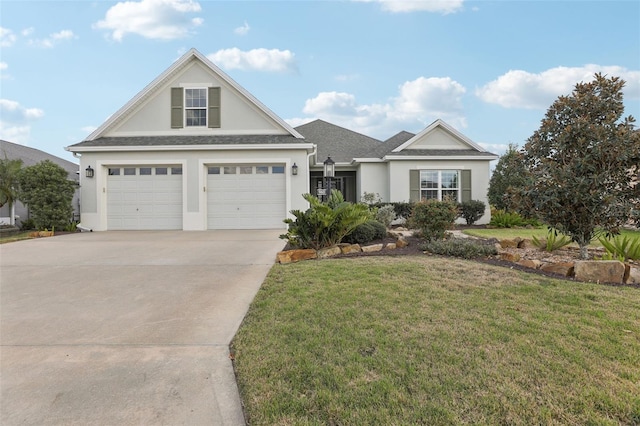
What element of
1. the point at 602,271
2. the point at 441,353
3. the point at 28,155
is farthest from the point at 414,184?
the point at 28,155

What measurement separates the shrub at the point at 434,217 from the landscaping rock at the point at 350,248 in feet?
5.21

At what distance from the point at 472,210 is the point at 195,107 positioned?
12.5m

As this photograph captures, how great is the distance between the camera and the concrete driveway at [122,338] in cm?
229

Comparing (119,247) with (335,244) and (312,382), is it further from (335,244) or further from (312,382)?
(312,382)

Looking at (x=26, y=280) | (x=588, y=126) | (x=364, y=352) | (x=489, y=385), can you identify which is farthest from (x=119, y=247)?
(x=588, y=126)

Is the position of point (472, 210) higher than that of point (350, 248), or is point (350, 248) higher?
point (472, 210)

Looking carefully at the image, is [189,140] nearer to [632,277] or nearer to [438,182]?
[438,182]

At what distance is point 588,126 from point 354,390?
6017 millimetres

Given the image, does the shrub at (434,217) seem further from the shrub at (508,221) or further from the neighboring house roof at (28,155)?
the neighboring house roof at (28,155)

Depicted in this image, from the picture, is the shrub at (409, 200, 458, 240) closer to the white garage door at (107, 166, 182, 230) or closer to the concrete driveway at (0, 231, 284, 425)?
the concrete driveway at (0, 231, 284, 425)

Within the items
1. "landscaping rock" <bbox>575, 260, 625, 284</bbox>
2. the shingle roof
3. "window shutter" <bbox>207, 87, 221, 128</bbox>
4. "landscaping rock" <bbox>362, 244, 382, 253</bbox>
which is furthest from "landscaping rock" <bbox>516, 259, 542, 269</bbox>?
"window shutter" <bbox>207, 87, 221, 128</bbox>

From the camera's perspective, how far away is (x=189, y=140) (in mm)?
13242

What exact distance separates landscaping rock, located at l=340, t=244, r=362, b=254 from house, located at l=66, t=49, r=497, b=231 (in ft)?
19.3

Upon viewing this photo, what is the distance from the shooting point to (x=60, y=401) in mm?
2373
